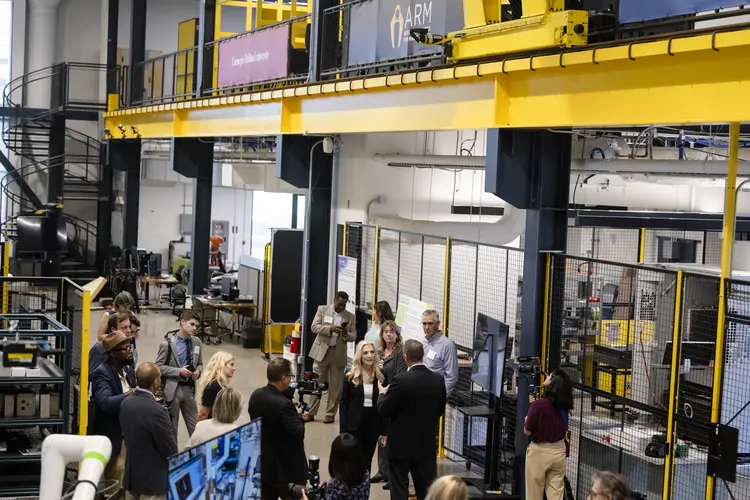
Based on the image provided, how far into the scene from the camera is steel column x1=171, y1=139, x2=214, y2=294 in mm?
18906

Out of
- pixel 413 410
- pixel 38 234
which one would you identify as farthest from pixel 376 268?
pixel 38 234

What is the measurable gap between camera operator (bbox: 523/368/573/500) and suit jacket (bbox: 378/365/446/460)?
819 millimetres

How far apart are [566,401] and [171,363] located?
148 inches

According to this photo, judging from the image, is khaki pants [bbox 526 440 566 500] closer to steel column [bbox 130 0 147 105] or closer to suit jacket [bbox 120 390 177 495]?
suit jacket [bbox 120 390 177 495]

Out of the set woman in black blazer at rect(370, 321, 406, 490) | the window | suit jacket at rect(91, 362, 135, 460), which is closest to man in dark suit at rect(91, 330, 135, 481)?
suit jacket at rect(91, 362, 135, 460)

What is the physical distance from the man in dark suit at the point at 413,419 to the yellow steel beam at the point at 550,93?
7.36 ft

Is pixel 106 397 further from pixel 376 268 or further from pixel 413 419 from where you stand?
pixel 376 268

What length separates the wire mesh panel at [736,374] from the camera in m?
7.12

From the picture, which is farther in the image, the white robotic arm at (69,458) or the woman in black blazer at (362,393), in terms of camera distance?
the woman in black blazer at (362,393)

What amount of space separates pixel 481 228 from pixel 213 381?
27.9ft

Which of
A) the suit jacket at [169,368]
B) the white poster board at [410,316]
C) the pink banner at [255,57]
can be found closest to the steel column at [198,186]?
the pink banner at [255,57]

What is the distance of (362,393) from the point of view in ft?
28.5

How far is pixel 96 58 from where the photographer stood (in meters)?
27.5

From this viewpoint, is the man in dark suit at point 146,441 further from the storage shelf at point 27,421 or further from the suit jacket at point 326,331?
the suit jacket at point 326,331
